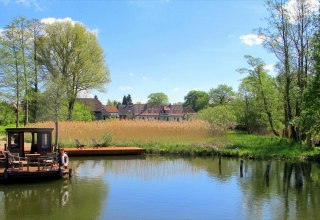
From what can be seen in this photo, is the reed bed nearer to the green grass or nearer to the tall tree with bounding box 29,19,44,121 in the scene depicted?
the green grass

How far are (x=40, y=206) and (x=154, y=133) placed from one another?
19298 mm

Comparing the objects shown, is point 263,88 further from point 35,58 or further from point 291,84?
point 35,58

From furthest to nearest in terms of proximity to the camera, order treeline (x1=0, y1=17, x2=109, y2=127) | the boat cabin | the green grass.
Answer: treeline (x1=0, y1=17, x2=109, y2=127), the green grass, the boat cabin

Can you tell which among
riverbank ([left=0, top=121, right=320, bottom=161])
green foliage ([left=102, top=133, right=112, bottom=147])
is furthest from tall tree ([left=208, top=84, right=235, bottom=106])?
green foliage ([left=102, top=133, right=112, bottom=147])

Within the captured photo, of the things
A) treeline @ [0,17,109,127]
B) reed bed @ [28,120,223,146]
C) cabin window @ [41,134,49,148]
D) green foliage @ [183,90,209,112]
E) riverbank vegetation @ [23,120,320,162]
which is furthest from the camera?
green foliage @ [183,90,209,112]

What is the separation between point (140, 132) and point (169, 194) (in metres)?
16.8

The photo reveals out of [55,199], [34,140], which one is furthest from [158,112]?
[55,199]

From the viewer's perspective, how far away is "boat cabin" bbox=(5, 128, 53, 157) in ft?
66.1

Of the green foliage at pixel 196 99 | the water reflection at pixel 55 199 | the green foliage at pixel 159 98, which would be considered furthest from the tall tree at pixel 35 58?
the green foliage at pixel 159 98

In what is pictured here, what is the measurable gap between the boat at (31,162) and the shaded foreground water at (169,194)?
496 mm

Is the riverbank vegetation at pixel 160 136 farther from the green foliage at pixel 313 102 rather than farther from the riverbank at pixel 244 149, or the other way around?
the green foliage at pixel 313 102

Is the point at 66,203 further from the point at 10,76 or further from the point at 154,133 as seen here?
the point at 10,76

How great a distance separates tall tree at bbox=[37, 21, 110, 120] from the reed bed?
12.7m

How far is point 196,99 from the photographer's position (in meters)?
127
